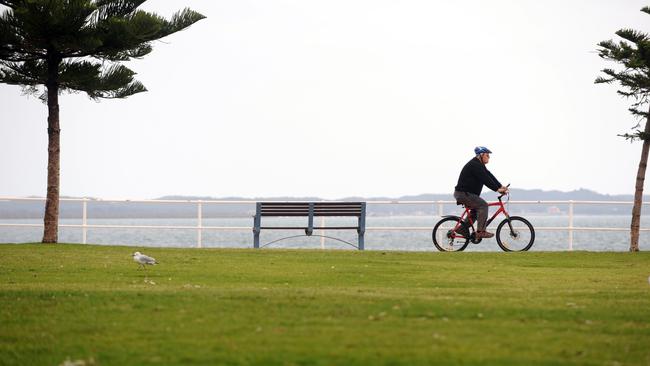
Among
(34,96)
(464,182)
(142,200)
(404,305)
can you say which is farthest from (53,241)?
(404,305)

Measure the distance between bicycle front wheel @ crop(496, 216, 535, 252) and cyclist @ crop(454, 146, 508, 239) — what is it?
33.0 inches

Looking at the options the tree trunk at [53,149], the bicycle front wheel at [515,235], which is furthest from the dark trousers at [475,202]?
the tree trunk at [53,149]

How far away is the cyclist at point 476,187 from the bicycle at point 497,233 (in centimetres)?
20

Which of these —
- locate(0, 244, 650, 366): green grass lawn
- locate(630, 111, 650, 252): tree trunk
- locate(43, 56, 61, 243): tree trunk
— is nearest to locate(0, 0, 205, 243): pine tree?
locate(43, 56, 61, 243): tree trunk

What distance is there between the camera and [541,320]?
8.73m

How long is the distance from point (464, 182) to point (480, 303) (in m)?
8.86

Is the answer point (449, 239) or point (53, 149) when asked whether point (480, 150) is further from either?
point (53, 149)

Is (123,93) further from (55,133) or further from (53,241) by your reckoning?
(53,241)

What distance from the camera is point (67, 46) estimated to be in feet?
71.6

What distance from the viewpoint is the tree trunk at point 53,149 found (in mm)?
22188

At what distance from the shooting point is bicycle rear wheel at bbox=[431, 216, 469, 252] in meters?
19.0

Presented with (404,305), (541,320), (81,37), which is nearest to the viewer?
(541,320)

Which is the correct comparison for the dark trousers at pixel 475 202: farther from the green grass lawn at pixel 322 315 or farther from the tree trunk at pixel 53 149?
the tree trunk at pixel 53 149

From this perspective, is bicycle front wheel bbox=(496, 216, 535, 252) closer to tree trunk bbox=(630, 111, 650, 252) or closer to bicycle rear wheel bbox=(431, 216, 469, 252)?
bicycle rear wheel bbox=(431, 216, 469, 252)
